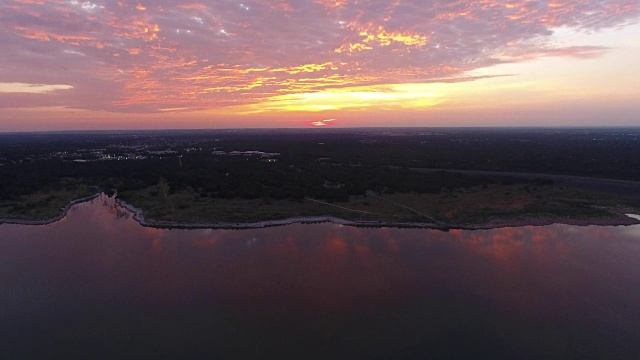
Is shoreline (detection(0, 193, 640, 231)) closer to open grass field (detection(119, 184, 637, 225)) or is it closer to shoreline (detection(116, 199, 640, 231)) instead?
shoreline (detection(116, 199, 640, 231))

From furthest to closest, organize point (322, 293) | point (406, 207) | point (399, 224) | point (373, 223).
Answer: point (406, 207) < point (373, 223) < point (399, 224) < point (322, 293)

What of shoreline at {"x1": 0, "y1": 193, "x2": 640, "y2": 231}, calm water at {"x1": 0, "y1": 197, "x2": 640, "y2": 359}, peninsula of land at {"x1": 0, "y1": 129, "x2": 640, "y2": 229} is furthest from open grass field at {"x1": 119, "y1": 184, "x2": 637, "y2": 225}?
calm water at {"x1": 0, "y1": 197, "x2": 640, "y2": 359}

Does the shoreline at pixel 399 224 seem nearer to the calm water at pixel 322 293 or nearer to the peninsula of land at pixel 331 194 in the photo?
the peninsula of land at pixel 331 194

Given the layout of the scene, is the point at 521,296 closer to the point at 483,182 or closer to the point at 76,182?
the point at 483,182

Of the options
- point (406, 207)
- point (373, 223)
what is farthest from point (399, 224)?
point (406, 207)

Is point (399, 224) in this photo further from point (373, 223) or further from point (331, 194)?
point (331, 194)

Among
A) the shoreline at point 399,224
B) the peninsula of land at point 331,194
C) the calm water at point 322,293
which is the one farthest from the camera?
the peninsula of land at point 331,194

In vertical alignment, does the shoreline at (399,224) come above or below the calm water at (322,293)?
above

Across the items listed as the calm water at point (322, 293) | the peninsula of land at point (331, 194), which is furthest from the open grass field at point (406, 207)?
the calm water at point (322, 293)

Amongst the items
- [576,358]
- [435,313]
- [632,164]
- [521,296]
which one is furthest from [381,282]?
[632,164]
